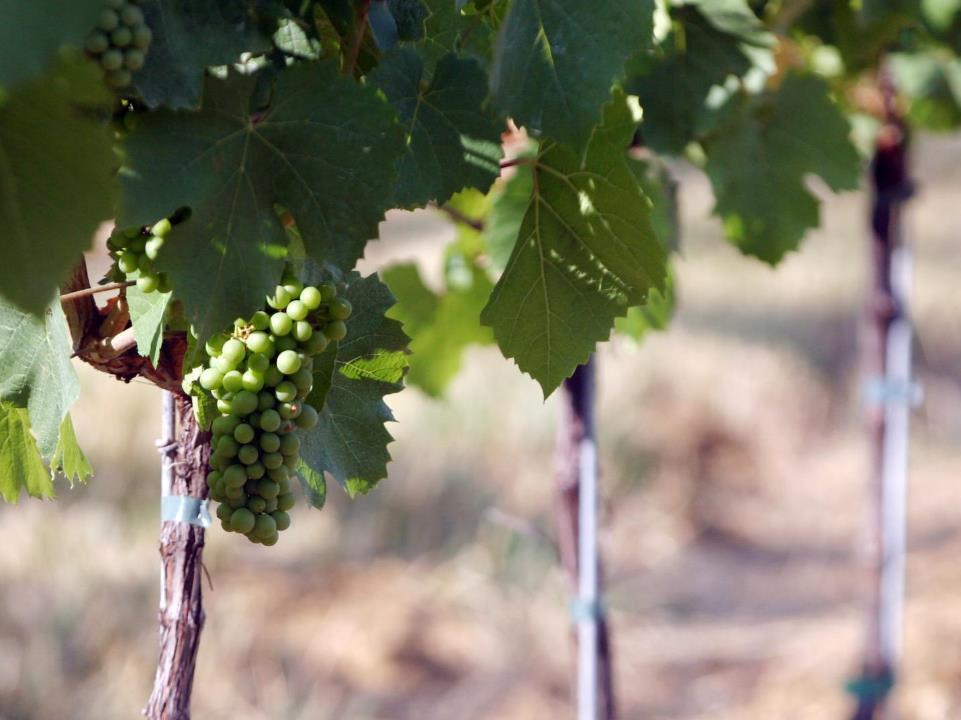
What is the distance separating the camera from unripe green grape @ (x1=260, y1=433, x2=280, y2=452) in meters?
Answer: 0.77

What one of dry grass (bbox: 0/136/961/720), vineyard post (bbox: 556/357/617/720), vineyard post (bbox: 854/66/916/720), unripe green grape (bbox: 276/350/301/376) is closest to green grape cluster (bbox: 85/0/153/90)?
unripe green grape (bbox: 276/350/301/376)

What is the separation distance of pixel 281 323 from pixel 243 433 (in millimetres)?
80

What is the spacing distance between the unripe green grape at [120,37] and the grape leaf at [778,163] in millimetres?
982

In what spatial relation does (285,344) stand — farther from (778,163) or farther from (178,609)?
(778,163)

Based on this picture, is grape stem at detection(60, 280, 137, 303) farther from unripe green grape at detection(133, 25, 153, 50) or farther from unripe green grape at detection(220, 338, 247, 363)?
unripe green grape at detection(133, 25, 153, 50)

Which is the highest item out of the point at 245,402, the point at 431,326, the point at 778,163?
the point at 778,163

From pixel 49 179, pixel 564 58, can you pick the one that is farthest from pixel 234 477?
pixel 564 58

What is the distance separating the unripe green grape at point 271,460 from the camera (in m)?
0.77

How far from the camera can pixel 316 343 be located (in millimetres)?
771

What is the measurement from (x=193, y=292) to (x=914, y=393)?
2.30 metres

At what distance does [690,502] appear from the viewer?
16.6 feet

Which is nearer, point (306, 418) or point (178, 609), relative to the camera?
point (306, 418)

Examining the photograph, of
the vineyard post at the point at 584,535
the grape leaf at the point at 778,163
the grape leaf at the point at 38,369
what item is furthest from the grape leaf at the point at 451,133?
the vineyard post at the point at 584,535

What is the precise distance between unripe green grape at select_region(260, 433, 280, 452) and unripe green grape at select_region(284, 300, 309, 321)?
8cm
